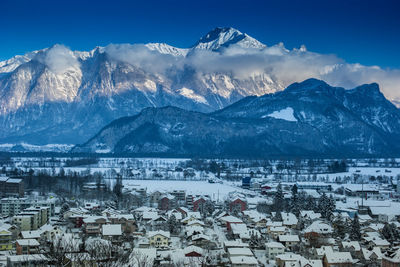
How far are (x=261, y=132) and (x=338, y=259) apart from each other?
102 m

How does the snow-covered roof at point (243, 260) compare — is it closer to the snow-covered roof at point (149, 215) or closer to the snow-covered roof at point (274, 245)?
the snow-covered roof at point (274, 245)

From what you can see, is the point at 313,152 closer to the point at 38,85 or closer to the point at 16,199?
the point at 16,199

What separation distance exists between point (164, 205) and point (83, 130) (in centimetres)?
14432

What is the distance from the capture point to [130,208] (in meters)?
38.1

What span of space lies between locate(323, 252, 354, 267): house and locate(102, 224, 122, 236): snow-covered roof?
992 centimetres

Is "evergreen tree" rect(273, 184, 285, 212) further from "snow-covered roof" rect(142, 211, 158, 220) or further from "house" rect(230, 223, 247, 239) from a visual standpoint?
"snow-covered roof" rect(142, 211, 158, 220)

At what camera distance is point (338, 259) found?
22.7 metres

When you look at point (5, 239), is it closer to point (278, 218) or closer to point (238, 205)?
point (278, 218)

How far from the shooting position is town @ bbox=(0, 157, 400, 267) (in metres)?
22.2

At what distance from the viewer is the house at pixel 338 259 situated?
22531 mm

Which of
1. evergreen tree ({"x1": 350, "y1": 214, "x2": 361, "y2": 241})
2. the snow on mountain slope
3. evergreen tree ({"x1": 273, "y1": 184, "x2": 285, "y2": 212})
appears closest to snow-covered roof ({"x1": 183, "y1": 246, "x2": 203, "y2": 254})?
evergreen tree ({"x1": 350, "y1": 214, "x2": 361, "y2": 241})

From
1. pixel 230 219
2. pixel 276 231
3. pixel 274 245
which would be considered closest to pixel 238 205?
pixel 230 219

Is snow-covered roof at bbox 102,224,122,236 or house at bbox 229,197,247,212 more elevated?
house at bbox 229,197,247,212

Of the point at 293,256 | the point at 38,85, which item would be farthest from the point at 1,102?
the point at 293,256
